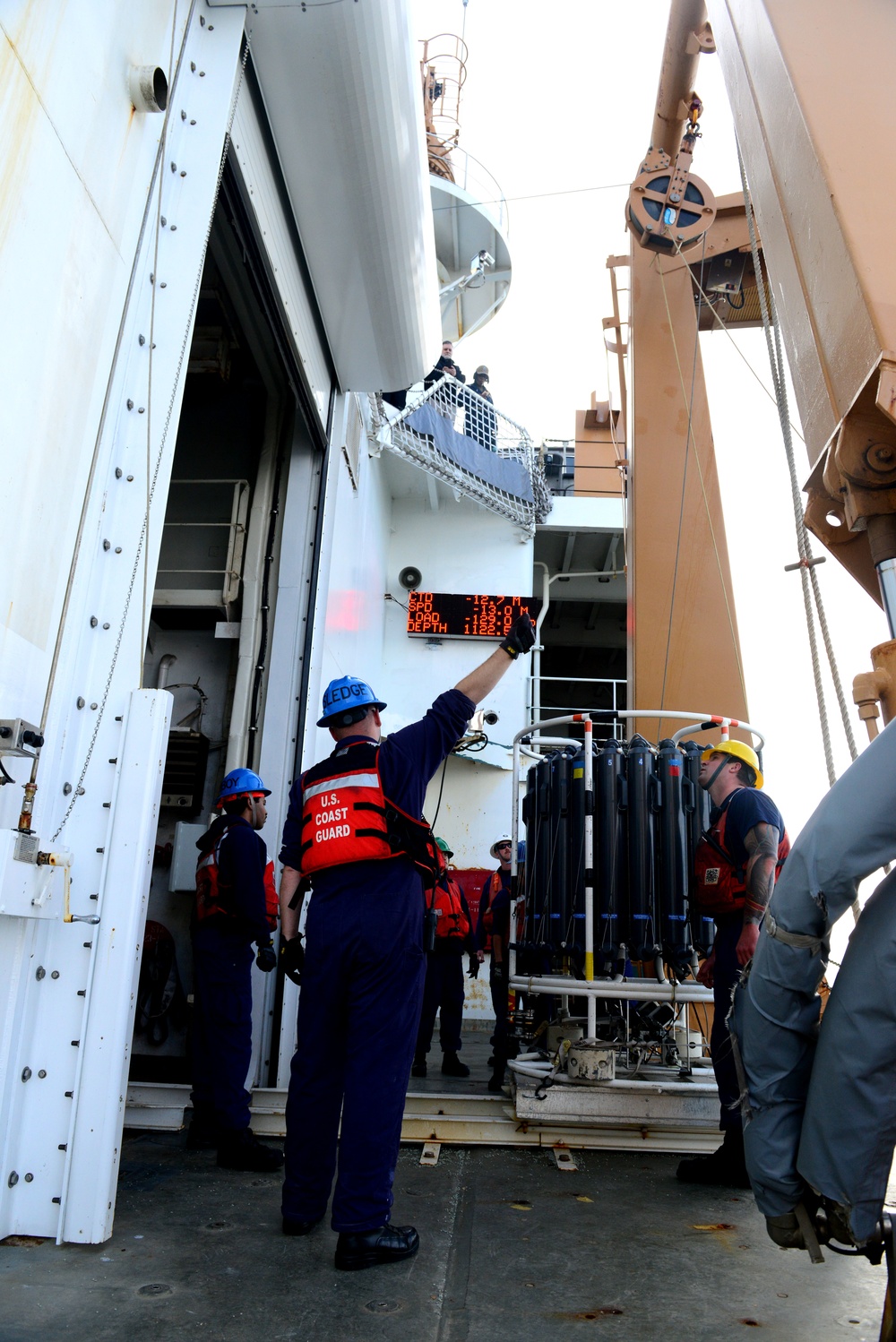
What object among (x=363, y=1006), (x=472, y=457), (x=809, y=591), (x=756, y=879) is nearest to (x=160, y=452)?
(x=363, y=1006)

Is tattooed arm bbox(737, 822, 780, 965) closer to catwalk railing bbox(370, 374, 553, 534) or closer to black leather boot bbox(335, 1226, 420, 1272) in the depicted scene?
black leather boot bbox(335, 1226, 420, 1272)

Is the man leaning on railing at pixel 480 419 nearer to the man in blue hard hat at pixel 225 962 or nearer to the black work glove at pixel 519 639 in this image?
the man in blue hard hat at pixel 225 962

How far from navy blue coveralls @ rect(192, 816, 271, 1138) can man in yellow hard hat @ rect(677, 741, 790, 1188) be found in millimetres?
1957

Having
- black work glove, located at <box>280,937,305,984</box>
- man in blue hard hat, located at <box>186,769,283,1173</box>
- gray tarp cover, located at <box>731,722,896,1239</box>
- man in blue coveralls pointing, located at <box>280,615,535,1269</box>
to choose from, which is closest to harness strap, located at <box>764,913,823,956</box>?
gray tarp cover, located at <box>731,722,896,1239</box>

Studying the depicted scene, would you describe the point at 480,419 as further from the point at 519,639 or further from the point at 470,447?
the point at 519,639

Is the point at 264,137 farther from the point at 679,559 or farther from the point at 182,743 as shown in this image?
the point at 679,559

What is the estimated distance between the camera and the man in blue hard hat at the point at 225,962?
3.80m

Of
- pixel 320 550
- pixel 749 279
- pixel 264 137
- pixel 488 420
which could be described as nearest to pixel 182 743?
pixel 320 550

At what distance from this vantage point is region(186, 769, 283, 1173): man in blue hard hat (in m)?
3.80

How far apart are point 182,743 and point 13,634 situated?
134 inches

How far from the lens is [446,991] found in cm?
723

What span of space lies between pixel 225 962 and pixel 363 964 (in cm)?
158

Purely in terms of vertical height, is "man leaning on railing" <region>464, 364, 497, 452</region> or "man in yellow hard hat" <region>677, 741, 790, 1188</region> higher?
"man leaning on railing" <region>464, 364, 497, 452</region>

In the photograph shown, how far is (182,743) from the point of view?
18.4 feet
